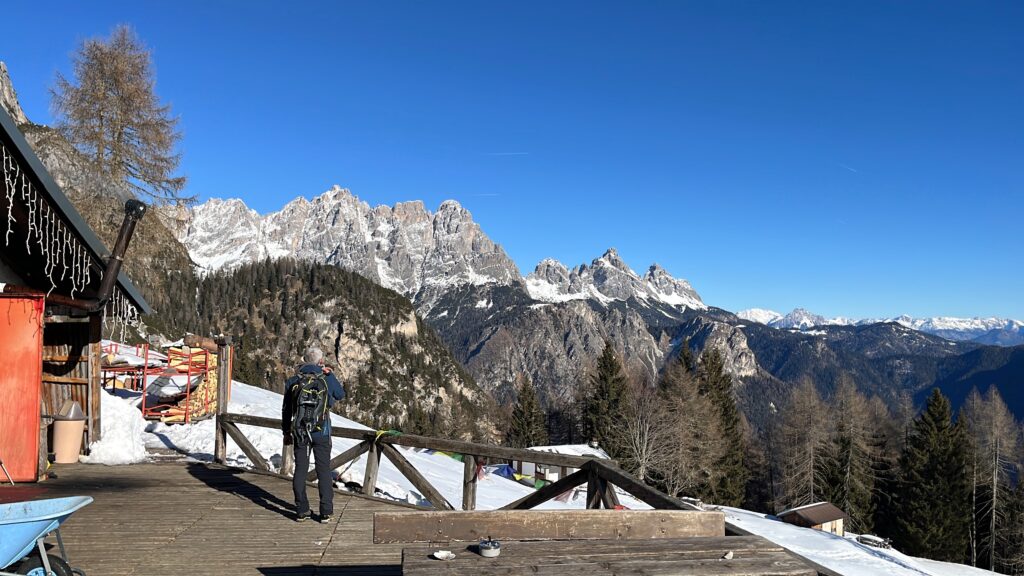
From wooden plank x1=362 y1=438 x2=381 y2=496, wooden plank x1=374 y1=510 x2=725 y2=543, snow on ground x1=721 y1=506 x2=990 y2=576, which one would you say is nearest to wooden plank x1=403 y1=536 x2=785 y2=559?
wooden plank x1=374 y1=510 x2=725 y2=543

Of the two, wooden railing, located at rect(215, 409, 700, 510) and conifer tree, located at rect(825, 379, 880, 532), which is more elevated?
wooden railing, located at rect(215, 409, 700, 510)

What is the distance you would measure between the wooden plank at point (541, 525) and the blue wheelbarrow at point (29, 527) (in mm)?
2217

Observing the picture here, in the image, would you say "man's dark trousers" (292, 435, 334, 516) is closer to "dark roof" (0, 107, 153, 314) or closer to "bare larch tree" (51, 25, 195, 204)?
"dark roof" (0, 107, 153, 314)

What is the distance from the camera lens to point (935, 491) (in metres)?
40.5

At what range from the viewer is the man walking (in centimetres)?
749

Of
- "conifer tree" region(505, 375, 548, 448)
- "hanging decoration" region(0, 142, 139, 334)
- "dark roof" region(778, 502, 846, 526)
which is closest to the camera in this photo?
"hanging decoration" region(0, 142, 139, 334)

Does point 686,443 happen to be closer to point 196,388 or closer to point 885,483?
point 885,483

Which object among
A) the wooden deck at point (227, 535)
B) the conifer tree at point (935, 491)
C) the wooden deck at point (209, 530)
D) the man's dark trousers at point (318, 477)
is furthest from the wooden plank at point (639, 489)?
the conifer tree at point (935, 491)

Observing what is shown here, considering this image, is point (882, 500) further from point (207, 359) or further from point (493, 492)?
point (207, 359)

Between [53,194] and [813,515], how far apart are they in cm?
3946

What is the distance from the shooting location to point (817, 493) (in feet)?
151

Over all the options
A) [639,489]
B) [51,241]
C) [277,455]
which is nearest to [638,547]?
[639,489]

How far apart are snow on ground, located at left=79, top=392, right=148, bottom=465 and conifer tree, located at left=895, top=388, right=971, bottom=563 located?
1776 inches

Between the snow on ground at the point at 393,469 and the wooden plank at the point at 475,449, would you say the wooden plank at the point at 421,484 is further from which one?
the snow on ground at the point at 393,469
